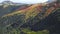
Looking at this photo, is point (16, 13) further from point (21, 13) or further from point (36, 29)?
point (36, 29)

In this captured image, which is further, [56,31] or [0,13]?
[0,13]

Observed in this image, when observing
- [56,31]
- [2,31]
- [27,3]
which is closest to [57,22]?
[56,31]

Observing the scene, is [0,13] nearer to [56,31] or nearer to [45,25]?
[45,25]

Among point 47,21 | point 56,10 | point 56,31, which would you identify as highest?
point 56,10

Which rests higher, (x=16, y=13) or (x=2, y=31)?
(x=16, y=13)

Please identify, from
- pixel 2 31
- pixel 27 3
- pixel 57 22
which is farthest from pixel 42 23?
pixel 2 31

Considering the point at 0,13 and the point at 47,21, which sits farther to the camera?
the point at 0,13

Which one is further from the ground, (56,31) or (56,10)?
(56,10)
